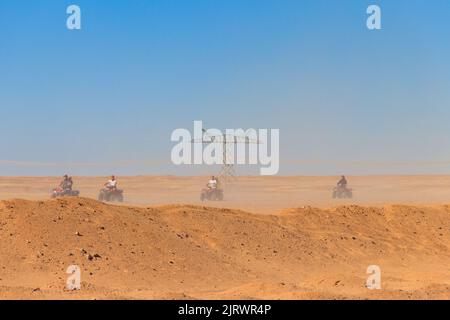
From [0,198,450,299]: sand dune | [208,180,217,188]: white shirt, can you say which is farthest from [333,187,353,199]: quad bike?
[0,198,450,299]: sand dune

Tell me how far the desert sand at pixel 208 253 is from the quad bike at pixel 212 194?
2283 cm

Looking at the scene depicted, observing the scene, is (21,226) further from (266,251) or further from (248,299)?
(248,299)

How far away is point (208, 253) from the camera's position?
74.0 feet

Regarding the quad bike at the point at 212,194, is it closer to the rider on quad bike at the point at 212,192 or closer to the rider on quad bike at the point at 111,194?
the rider on quad bike at the point at 212,192

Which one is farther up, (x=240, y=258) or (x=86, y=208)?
(x=86, y=208)

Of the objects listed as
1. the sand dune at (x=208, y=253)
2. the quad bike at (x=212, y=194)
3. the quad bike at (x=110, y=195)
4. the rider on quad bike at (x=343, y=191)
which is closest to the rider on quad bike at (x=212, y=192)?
the quad bike at (x=212, y=194)

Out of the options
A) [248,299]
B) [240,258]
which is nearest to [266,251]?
[240,258]

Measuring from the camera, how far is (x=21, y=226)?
2156 cm

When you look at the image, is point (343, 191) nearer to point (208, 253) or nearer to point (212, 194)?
point (212, 194)

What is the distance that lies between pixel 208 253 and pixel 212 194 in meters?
29.9

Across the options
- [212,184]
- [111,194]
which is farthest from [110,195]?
[212,184]

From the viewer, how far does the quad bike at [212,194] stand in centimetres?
5225
